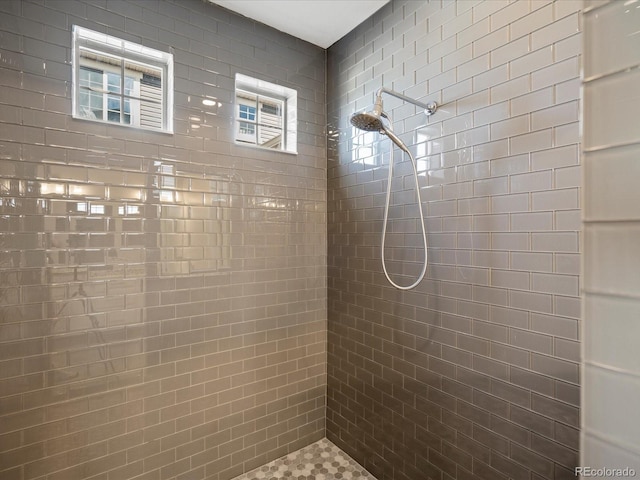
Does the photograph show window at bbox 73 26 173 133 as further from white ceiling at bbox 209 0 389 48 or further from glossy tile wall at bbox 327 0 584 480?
glossy tile wall at bbox 327 0 584 480

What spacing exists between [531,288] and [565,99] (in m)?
0.74

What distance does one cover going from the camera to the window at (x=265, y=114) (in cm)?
221

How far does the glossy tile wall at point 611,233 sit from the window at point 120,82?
76.2 inches

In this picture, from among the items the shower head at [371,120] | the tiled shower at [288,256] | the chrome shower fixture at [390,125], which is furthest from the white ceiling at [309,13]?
the shower head at [371,120]

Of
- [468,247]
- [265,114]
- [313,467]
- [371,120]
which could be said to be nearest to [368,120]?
[371,120]

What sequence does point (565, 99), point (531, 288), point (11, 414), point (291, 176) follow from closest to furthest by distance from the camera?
point (565, 99), point (531, 288), point (11, 414), point (291, 176)

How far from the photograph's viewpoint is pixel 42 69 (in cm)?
157

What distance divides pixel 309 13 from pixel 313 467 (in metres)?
2.87

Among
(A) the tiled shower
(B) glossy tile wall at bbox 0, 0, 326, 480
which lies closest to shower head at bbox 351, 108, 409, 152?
(A) the tiled shower

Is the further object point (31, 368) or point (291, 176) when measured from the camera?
point (291, 176)

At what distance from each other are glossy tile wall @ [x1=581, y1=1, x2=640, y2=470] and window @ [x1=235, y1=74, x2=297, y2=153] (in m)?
2.00

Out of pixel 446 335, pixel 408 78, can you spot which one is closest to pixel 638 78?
pixel 446 335

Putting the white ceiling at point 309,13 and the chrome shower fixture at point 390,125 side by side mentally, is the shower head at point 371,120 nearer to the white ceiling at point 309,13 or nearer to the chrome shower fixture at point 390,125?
the chrome shower fixture at point 390,125

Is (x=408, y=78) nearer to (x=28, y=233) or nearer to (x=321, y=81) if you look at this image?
(x=321, y=81)
